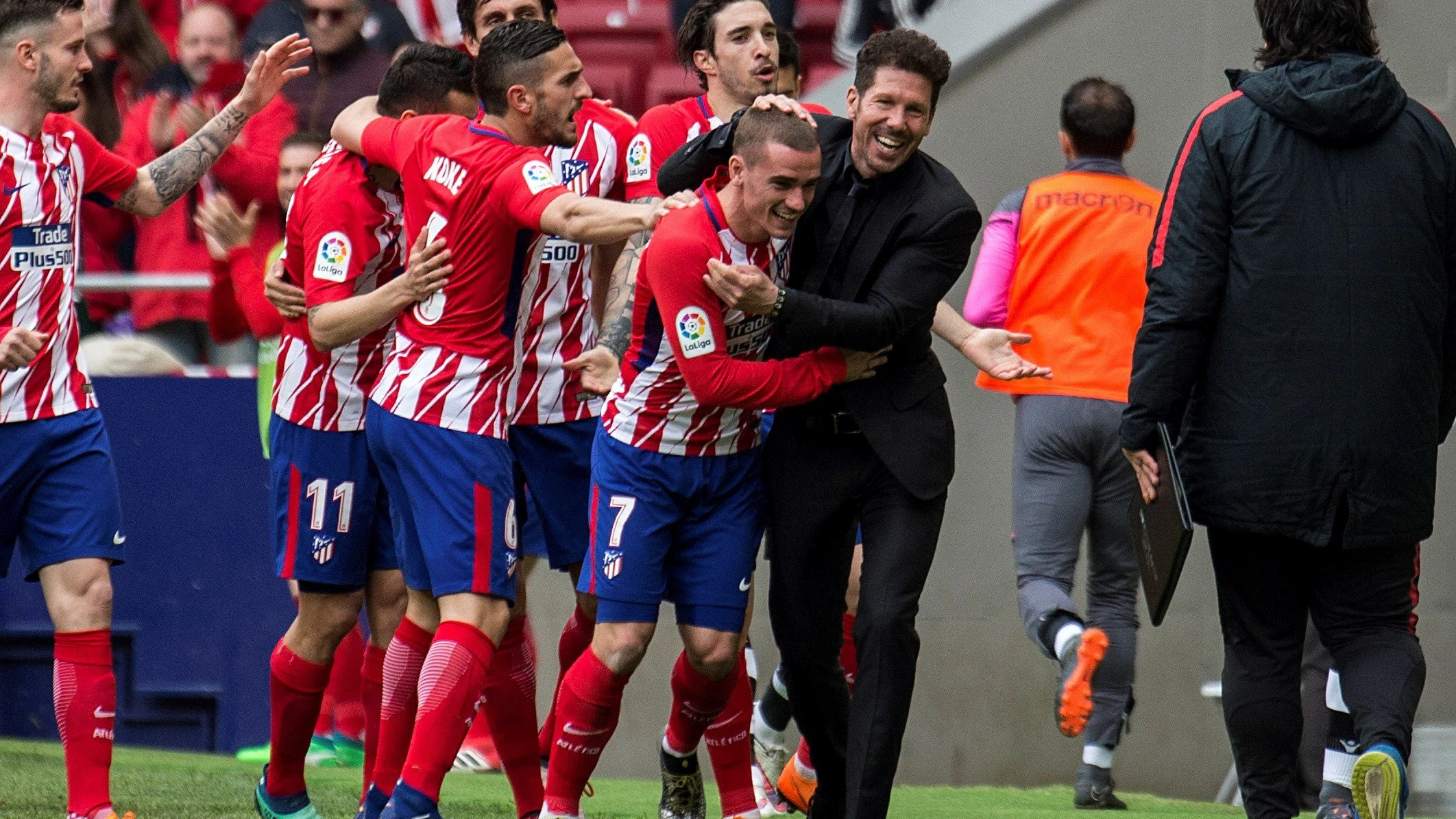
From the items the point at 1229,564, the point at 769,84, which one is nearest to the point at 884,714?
the point at 1229,564

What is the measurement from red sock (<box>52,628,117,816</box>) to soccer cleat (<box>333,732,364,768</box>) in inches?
94.6

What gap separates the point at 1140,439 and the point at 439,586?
1732mm

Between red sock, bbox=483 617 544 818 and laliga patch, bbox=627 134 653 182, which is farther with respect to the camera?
laliga patch, bbox=627 134 653 182

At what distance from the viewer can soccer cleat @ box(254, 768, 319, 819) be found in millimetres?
5121

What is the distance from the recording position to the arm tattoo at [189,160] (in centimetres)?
523

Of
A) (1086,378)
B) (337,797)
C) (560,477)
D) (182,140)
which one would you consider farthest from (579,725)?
(182,140)

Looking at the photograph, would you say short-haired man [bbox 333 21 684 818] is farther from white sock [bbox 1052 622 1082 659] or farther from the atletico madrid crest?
white sock [bbox 1052 622 1082 659]

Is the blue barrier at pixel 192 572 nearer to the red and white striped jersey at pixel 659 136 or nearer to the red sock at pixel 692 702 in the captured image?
the red and white striped jersey at pixel 659 136

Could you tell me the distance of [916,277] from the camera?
14.5ft

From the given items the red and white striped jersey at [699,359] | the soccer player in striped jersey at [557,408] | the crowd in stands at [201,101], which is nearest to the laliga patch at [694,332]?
the red and white striped jersey at [699,359]

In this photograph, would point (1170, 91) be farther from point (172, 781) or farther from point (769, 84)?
point (172, 781)

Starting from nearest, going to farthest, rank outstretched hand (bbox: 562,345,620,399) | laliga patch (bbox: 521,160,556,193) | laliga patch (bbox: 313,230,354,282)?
laliga patch (bbox: 521,160,556,193), outstretched hand (bbox: 562,345,620,399), laliga patch (bbox: 313,230,354,282)

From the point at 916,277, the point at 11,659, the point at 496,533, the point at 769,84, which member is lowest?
the point at 11,659

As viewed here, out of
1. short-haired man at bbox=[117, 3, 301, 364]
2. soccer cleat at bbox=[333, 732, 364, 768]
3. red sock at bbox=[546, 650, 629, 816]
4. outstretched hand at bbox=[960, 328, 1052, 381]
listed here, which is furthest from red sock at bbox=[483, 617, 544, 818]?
short-haired man at bbox=[117, 3, 301, 364]
